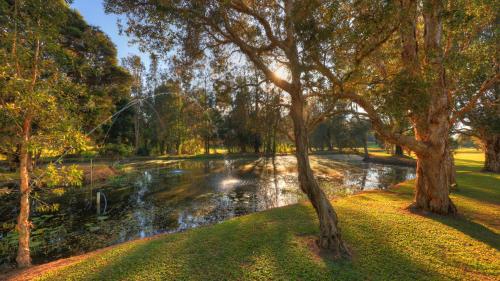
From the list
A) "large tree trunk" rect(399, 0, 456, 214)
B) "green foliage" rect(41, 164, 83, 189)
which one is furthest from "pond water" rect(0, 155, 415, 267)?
"large tree trunk" rect(399, 0, 456, 214)

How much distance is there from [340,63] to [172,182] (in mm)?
20190

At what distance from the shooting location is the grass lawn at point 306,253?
19.7 feet

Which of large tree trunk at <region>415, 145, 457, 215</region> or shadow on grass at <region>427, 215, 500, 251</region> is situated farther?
large tree trunk at <region>415, 145, 457, 215</region>

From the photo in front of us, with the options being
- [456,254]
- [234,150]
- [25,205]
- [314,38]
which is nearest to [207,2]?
[314,38]

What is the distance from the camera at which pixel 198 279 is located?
5746mm

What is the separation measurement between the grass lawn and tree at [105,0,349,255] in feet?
3.44

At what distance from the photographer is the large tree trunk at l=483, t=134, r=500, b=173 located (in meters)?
22.6

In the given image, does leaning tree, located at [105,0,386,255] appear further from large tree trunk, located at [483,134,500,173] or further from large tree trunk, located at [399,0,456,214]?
large tree trunk, located at [483,134,500,173]

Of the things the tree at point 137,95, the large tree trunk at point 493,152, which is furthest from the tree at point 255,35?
the tree at point 137,95

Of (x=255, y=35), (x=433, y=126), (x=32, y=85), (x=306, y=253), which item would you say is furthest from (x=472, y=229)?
(x=32, y=85)

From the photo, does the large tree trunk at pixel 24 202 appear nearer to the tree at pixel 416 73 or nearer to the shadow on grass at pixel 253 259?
the shadow on grass at pixel 253 259

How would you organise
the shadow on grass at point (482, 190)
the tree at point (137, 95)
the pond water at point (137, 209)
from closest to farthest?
the pond water at point (137, 209) → the shadow on grass at point (482, 190) → the tree at point (137, 95)

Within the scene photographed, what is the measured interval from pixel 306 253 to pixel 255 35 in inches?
347

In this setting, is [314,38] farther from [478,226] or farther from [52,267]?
[52,267]
